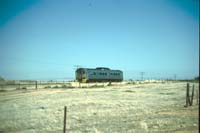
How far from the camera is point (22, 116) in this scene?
14.1 meters

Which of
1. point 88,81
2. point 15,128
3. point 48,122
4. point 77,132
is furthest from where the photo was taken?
point 88,81

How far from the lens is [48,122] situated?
12281 millimetres

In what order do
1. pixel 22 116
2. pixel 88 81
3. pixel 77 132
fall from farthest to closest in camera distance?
pixel 88 81 → pixel 22 116 → pixel 77 132

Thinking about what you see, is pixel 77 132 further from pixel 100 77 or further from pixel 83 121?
pixel 100 77

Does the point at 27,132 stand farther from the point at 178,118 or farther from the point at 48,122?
the point at 178,118

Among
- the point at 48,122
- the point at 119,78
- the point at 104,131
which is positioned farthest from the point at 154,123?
the point at 119,78

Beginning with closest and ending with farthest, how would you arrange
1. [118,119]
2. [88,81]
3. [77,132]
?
[77,132] → [118,119] → [88,81]

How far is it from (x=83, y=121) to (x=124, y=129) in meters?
2.46

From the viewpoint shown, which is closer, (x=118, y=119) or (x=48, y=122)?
(x=48, y=122)

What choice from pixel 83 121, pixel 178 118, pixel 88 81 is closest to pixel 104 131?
pixel 83 121

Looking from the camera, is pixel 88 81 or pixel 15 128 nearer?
pixel 15 128

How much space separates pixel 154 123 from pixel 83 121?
11.1 feet

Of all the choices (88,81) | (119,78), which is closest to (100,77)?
(88,81)

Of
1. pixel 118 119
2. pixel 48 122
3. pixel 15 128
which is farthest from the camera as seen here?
pixel 118 119
